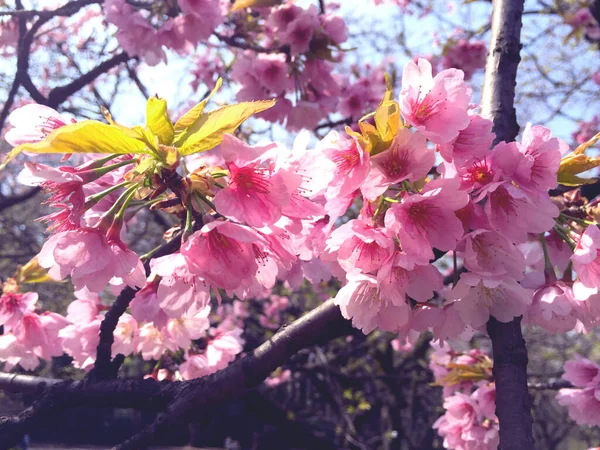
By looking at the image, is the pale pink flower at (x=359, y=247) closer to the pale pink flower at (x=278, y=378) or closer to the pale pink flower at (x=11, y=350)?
the pale pink flower at (x=11, y=350)

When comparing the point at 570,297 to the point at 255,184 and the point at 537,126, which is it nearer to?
the point at 537,126

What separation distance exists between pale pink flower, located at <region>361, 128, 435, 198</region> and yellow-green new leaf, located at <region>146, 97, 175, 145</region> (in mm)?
365

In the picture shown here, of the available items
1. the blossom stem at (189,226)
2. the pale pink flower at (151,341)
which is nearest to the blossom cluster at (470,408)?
the pale pink flower at (151,341)

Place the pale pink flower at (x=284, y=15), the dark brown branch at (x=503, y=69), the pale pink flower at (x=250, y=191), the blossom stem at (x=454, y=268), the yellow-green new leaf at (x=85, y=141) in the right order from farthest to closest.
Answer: the pale pink flower at (x=284, y=15), the dark brown branch at (x=503, y=69), the blossom stem at (x=454, y=268), the pale pink flower at (x=250, y=191), the yellow-green new leaf at (x=85, y=141)

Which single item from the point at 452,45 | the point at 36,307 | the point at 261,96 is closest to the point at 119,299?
the point at 36,307

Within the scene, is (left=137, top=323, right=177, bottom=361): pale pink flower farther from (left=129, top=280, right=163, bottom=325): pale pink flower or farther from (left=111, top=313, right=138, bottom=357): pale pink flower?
(left=129, top=280, right=163, bottom=325): pale pink flower

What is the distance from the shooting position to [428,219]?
0.86m

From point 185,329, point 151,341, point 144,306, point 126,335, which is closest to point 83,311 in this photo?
point 126,335

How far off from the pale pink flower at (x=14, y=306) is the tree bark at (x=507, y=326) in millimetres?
1555

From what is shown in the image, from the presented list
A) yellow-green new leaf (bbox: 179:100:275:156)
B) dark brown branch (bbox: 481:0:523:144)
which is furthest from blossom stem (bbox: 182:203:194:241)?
dark brown branch (bbox: 481:0:523:144)

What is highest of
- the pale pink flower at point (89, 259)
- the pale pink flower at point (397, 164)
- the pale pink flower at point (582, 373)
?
the pale pink flower at point (397, 164)

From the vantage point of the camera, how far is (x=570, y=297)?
1.09m

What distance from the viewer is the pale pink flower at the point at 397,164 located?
854 mm

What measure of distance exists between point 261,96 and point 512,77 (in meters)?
1.40
